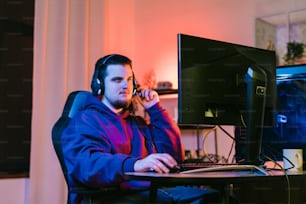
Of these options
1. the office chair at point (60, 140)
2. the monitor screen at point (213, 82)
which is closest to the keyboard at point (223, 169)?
the monitor screen at point (213, 82)

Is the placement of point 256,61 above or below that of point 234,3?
below

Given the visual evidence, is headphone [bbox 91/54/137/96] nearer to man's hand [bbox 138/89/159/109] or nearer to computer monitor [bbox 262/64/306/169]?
man's hand [bbox 138/89/159/109]

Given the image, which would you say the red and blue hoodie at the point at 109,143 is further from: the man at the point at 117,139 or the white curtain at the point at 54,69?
the white curtain at the point at 54,69

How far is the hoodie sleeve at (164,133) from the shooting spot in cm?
170

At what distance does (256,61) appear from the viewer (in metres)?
1.64

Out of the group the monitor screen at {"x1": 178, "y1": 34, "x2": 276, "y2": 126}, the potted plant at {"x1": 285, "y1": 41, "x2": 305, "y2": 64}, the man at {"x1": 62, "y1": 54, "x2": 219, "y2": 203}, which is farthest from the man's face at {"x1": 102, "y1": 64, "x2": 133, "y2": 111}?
the potted plant at {"x1": 285, "y1": 41, "x2": 305, "y2": 64}

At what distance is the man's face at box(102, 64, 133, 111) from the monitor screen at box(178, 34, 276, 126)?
318 mm

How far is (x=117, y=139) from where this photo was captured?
155 centimetres

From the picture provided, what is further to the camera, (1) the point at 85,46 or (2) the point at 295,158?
(1) the point at 85,46

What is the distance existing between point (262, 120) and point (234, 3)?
92.8 inches

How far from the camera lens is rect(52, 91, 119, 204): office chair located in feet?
4.66

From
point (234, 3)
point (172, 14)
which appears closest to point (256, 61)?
point (234, 3)

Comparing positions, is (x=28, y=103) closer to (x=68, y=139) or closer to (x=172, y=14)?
(x=68, y=139)

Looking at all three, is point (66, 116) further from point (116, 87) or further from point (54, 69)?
point (54, 69)
